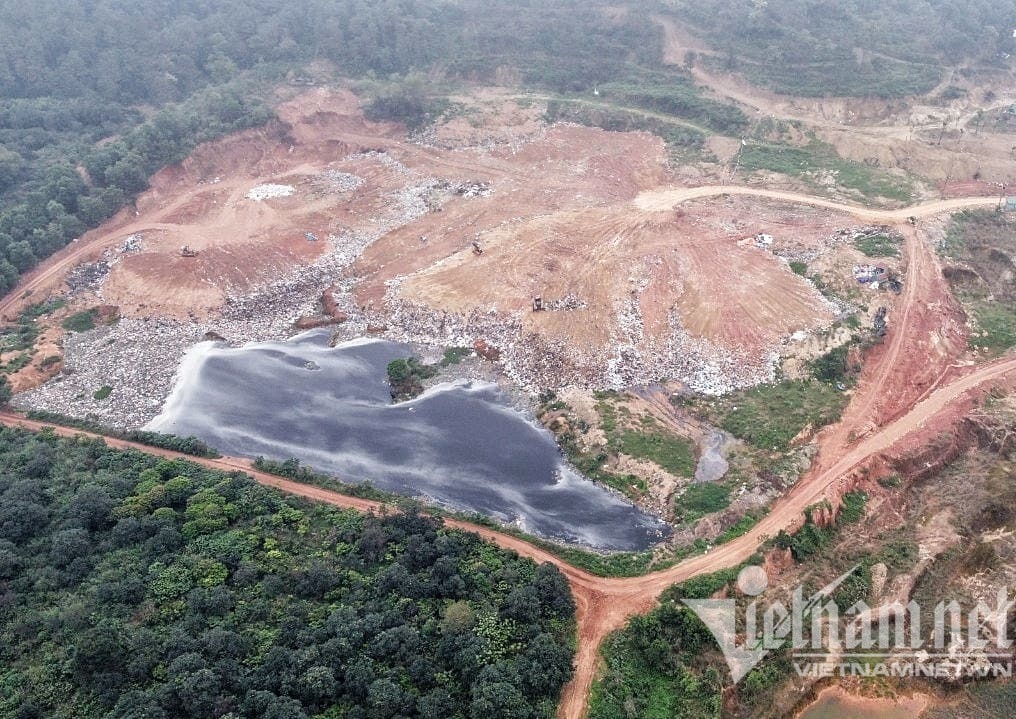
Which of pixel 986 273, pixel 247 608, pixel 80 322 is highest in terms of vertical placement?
pixel 986 273

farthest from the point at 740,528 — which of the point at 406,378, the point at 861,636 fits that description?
the point at 406,378

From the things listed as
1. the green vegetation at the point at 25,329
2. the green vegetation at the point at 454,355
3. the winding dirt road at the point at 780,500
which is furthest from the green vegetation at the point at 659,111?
the green vegetation at the point at 25,329

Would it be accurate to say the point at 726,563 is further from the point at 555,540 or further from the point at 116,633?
the point at 116,633

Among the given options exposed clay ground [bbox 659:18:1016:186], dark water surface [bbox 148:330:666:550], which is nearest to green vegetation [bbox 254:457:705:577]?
dark water surface [bbox 148:330:666:550]

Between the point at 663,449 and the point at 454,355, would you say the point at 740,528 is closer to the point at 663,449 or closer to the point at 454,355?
the point at 663,449

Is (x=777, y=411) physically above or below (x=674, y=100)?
below

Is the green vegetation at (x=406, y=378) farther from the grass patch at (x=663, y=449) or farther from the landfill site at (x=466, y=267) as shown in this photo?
the grass patch at (x=663, y=449)

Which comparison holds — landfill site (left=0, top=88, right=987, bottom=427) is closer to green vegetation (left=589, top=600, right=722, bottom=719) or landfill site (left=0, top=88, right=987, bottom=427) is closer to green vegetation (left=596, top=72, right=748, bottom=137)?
green vegetation (left=596, top=72, right=748, bottom=137)
